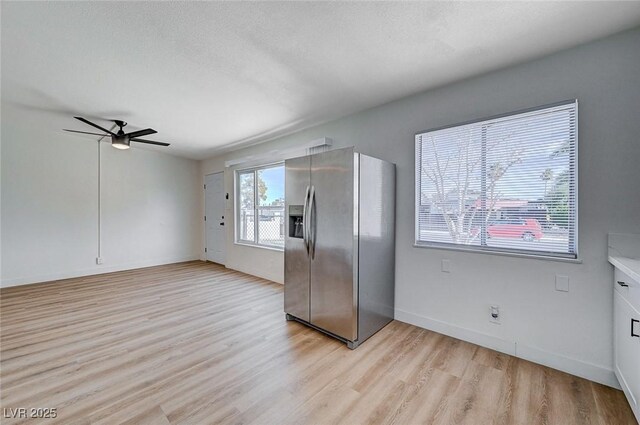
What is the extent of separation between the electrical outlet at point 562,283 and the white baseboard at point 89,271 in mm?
6820

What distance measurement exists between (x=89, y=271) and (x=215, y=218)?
98.4 inches

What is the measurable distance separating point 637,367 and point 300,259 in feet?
8.20

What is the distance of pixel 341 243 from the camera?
246cm

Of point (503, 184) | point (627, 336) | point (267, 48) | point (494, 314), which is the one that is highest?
point (267, 48)

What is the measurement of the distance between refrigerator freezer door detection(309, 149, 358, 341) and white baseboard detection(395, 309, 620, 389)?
91 centimetres

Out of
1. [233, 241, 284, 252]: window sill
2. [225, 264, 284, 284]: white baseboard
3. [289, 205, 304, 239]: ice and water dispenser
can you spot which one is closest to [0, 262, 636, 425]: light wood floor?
[289, 205, 304, 239]: ice and water dispenser

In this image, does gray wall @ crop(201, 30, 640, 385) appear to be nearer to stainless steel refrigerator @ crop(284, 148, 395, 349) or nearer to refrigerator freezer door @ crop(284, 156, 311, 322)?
stainless steel refrigerator @ crop(284, 148, 395, 349)

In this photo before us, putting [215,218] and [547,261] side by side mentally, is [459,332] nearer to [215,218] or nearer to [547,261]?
[547,261]

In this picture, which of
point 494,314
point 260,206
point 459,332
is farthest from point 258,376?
point 260,206

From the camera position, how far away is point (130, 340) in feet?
8.14

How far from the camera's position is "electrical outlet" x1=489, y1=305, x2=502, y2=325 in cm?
231

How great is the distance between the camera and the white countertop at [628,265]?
1393mm

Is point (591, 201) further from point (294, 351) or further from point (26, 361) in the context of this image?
point (26, 361)

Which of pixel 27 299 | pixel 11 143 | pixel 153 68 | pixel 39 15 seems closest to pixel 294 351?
pixel 153 68
